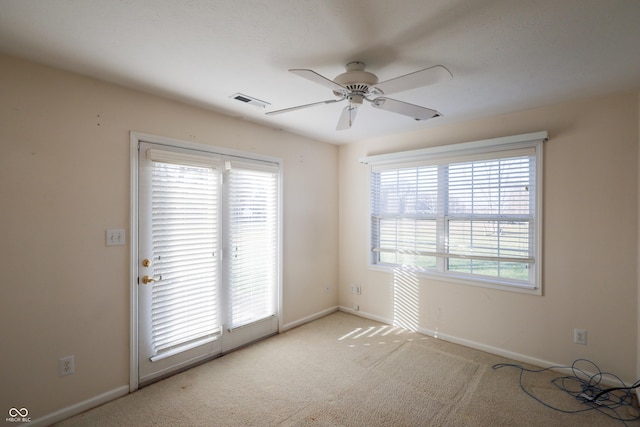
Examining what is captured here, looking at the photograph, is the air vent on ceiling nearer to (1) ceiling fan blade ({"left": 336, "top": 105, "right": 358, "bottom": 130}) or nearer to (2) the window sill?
(1) ceiling fan blade ({"left": 336, "top": 105, "right": 358, "bottom": 130})

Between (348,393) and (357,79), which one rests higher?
(357,79)

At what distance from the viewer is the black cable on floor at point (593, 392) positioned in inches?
85.3

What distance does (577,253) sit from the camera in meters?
2.63

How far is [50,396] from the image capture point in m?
2.01

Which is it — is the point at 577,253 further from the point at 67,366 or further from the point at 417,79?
the point at 67,366

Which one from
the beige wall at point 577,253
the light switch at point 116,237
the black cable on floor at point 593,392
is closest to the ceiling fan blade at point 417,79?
the beige wall at point 577,253

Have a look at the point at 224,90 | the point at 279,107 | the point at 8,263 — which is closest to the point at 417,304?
the point at 279,107

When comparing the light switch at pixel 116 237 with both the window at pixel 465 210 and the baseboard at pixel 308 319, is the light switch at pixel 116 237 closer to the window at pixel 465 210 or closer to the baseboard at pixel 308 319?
the baseboard at pixel 308 319

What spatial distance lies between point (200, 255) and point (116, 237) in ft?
2.25

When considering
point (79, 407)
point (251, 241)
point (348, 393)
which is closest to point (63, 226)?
point (79, 407)

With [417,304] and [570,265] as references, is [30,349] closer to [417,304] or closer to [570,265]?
[417,304]

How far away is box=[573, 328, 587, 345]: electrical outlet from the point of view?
2598mm

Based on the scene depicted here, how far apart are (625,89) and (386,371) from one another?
2995mm

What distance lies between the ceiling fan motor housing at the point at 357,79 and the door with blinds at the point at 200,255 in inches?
60.2
